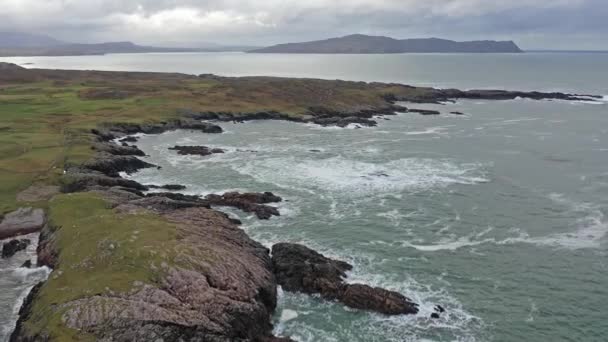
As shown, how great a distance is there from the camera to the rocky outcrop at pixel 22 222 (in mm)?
42781

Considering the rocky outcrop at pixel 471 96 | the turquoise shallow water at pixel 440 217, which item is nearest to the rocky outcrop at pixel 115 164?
the turquoise shallow water at pixel 440 217

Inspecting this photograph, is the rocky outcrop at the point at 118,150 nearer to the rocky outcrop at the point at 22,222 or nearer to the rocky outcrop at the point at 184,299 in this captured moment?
the rocky outcrop at the point at 22,222

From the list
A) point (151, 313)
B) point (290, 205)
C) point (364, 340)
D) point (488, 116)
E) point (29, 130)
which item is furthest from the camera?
point (488, 116)

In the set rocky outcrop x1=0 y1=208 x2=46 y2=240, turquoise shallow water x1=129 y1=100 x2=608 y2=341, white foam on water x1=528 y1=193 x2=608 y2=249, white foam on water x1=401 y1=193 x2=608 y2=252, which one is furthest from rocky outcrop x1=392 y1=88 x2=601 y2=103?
rocky outcrop x1=0 y1=208 x2=46 y2=240

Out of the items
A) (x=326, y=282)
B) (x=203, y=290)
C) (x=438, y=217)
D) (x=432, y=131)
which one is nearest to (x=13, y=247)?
(x=203, y=290)

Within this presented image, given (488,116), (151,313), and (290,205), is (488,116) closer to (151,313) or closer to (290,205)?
(290,205)

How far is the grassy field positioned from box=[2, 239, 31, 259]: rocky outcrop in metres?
6.72

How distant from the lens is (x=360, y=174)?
66438 mm

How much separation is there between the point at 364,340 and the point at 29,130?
7019cm

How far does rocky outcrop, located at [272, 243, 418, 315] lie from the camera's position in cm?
3328

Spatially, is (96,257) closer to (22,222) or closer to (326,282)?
(326,282)

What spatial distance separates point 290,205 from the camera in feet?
177

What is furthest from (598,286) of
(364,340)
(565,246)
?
(364,340)

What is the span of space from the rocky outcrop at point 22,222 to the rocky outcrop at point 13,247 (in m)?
2.16
